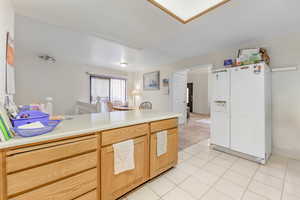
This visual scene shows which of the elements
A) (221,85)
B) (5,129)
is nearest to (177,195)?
(5,129)

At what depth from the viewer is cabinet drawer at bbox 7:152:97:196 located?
0.78 m

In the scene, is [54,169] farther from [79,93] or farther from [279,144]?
[79,93]

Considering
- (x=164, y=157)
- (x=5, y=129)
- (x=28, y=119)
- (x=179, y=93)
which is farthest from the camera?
(x=179, y=93)

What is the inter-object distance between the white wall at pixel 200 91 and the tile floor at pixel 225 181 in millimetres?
5427

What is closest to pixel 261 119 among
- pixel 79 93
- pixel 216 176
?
pixel 216 176

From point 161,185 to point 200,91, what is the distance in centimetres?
705

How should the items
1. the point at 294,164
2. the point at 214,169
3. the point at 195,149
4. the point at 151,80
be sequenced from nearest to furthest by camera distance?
the point at 214,169 < the point at 294,164 < the point at 195,149 < the point at 151,80

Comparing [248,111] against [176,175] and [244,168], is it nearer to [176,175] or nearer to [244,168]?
[244,168]

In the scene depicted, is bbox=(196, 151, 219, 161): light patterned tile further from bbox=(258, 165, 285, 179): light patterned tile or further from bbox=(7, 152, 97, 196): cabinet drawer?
bbox=(7, 152, 97, 196): cabinet drawer

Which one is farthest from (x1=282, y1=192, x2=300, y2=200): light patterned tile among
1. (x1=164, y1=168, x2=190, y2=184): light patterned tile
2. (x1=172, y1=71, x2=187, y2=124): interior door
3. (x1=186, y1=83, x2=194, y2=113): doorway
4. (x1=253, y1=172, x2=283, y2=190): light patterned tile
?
(x1=186, y1=83, x2=194, y2=113): doorway

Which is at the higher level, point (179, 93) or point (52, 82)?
point (52, 82)

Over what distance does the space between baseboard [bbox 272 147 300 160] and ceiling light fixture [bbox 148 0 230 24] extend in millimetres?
2801

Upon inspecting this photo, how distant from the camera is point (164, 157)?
1762 mm

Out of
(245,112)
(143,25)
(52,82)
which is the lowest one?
(245,112)
